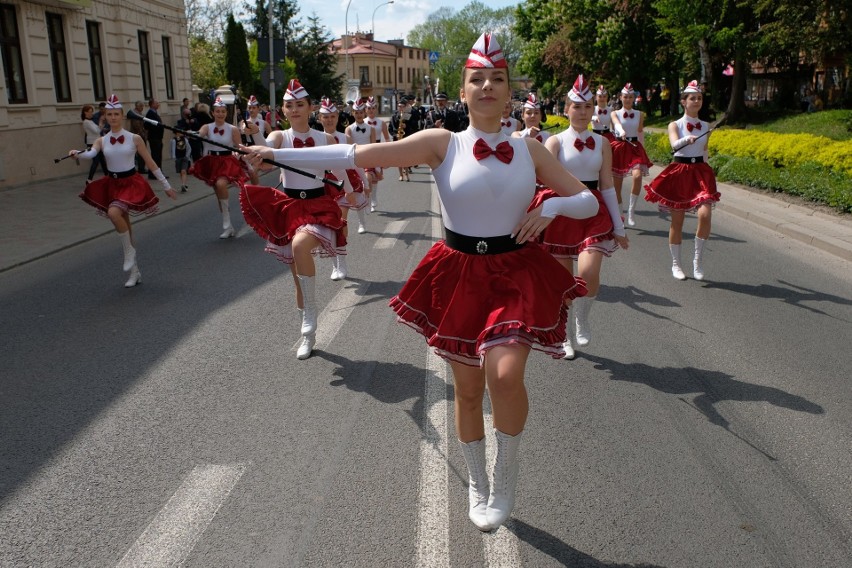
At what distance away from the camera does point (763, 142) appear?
714 inches

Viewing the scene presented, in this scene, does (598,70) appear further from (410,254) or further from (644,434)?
(644,434)

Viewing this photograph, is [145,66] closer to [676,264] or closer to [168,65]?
[168,65]

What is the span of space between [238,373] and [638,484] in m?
3.12

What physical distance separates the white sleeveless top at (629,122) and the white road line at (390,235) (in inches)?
160

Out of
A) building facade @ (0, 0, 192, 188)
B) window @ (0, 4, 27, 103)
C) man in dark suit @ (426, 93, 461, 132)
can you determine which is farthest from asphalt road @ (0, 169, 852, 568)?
man in dark suit @ (426, 93, 461, 132)

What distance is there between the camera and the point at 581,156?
6332mm

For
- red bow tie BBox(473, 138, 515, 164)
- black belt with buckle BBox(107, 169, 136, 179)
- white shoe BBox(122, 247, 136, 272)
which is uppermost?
red bow tie BBox(473, 138, 515, 164)

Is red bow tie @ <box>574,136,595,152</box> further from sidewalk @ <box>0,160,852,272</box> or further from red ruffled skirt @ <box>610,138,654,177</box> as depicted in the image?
red ruffled skirt @ <box>610,138,654,177</box>

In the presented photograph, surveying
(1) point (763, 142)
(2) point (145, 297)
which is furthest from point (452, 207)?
(1) point (763, 142)

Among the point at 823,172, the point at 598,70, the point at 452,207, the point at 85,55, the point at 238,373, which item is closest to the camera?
the point at 452,207

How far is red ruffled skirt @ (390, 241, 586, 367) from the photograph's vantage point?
3.29 meters

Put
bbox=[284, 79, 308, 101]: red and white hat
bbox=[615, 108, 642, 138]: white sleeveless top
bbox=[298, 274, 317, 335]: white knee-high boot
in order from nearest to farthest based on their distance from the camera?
bbox=[298, 274, 317, 335]: white knee-high boot < bbox=[284, 79, 308, 101]: red and white hat < bbox=[615, 108, 642, 138]: white sleeveless top

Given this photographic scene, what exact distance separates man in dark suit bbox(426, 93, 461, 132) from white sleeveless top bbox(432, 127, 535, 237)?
1903cm

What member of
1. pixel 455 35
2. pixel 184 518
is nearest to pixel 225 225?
pixel 184 518
